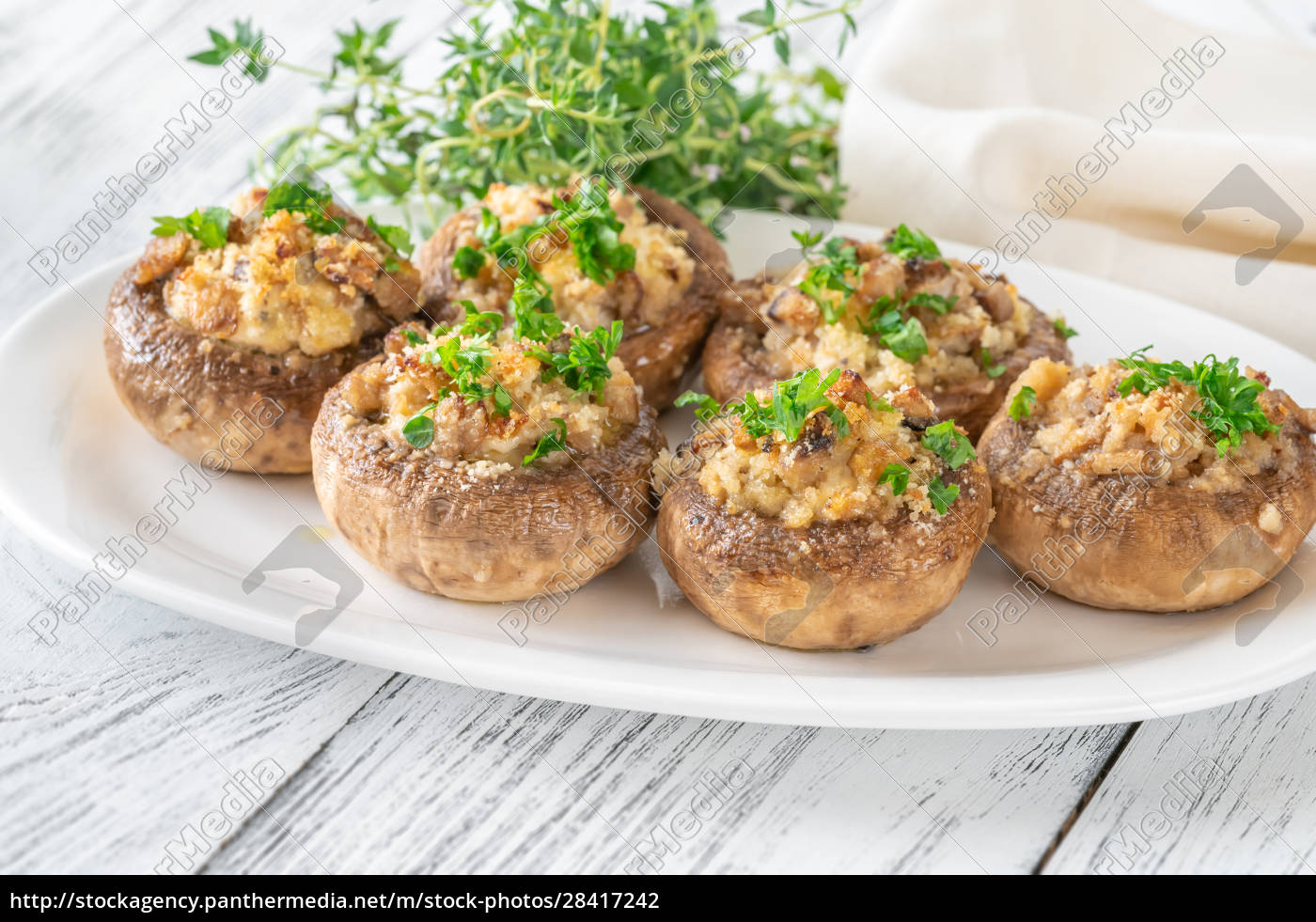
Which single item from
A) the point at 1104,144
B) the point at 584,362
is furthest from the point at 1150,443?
the point at 1104,144

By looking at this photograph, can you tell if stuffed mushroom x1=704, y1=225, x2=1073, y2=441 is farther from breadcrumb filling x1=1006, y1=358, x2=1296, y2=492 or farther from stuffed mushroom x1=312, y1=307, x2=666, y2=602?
stuffed mushroom x1=312, y1=307, x2=666, y2=602

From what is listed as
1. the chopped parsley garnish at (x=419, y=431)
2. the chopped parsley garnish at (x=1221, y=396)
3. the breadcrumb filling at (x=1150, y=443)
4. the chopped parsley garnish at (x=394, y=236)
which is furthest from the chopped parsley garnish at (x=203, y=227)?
the chopped parsley garnish at (x=1221, y=396)

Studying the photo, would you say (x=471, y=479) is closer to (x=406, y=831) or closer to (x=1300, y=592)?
(x=406, y=831)

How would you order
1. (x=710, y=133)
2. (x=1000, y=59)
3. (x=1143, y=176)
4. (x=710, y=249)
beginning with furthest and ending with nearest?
(x=1000, y=59) < (x=710, y=133) < (x=1143, y=176) < (x=710, y=249)

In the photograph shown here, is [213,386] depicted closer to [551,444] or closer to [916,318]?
[551,444]

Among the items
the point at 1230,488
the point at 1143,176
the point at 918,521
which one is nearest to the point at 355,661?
the point at 918,521

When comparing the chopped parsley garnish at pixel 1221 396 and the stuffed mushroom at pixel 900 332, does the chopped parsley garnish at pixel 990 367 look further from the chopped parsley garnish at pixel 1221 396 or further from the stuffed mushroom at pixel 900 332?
the chopped parsley garnish at pixel 1221 396
